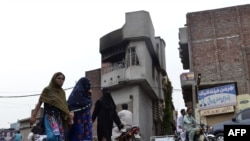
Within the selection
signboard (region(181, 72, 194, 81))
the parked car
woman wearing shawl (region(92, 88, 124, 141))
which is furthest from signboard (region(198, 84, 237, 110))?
woman wearing shawl (region(92, 88, 124, 141))

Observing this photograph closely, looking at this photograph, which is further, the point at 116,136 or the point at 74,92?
the point at 116,136

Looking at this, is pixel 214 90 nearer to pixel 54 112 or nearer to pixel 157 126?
pixel 157 126

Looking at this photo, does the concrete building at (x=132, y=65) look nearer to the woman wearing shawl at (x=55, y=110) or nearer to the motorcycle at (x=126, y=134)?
the motorcycle at (x=126, y=134)

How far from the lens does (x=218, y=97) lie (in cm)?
2156

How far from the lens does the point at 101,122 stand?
7.56m

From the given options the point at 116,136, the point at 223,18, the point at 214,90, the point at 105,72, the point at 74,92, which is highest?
the point at 223,18

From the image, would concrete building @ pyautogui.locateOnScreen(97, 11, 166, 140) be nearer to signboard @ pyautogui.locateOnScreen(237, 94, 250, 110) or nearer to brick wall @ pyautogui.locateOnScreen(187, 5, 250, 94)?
brick wall @ pyautogui.locateOnScreen(187, 5, 250, 94)

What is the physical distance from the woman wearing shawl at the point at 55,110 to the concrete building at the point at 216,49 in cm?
1865

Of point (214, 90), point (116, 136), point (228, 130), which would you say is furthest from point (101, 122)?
point (214, 90)

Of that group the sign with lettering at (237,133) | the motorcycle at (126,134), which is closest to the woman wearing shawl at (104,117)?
the motorcycle at (126,134)

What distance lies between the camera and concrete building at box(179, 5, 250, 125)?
24.8 metres

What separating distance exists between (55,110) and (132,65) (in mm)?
18464

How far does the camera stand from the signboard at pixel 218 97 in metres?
21.3

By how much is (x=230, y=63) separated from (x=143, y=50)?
675 centimetres
